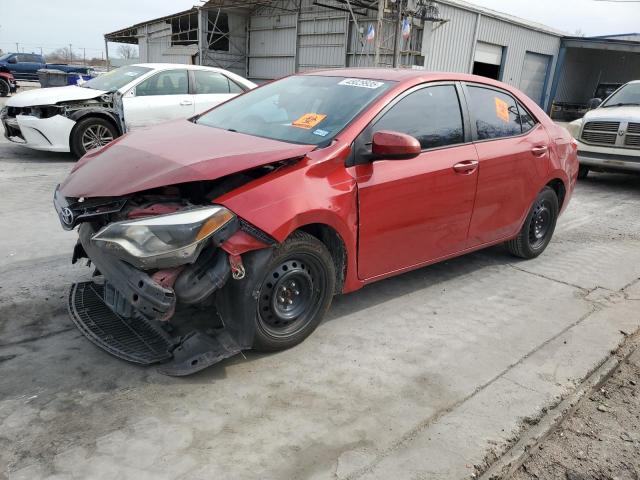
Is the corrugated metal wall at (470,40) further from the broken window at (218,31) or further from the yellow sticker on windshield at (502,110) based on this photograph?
the yellow sticker on windshield at (502,110)

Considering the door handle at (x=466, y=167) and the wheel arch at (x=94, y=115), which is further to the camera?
the wheel arch at (x=94, y=115)

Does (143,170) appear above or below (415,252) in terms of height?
above

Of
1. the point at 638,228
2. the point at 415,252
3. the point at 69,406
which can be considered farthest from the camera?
the point at 638,228

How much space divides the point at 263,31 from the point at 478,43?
10754mm

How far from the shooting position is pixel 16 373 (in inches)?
114

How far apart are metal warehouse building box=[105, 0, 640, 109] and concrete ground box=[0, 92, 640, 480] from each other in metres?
16.9

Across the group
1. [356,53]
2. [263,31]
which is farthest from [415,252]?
[263,31]

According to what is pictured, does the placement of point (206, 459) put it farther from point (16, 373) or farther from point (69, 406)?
point (16, 373)

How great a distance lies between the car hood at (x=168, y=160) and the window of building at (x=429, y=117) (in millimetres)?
732

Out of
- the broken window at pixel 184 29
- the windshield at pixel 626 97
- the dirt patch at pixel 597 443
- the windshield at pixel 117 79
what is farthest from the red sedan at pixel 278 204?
the broken window at pixel 184 29

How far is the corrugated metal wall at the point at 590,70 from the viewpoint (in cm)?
2945

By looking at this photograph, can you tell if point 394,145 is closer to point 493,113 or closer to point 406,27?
point 493,113

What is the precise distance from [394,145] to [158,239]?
4.97ft

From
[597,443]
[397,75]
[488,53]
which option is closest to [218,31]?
[488,53]
